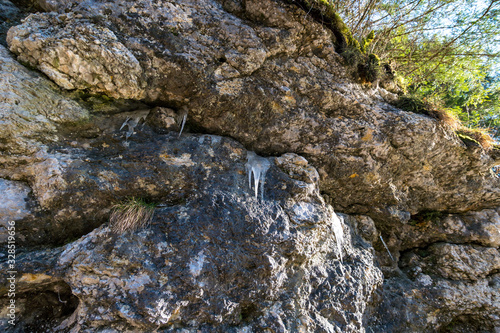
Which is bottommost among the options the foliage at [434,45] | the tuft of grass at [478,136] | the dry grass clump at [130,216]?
the dry grass clump at [130,216]

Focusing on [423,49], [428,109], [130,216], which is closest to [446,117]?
[428,109]

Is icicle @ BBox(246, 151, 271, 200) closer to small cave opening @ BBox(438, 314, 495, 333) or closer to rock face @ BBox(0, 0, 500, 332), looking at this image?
rock face @ BBox(0, 0, 500, 332)

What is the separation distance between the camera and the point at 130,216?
3.59m

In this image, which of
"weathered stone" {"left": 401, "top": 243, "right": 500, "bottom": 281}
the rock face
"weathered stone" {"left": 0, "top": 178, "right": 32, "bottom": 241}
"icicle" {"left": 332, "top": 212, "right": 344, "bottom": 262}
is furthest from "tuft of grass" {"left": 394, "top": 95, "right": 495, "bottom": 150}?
"weathered stone" {"left": 0, "top": 178, "right": 32, "bottom": 241}

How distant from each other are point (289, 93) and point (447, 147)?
3.67 m

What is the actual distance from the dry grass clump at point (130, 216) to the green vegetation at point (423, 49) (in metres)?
4.82

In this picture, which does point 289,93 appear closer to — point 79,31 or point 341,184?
point 341,184

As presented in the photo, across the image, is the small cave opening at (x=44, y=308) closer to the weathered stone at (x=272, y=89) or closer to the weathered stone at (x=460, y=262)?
the weathered stone at (x=272, y=89)

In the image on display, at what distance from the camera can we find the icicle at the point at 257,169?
4449 millimetres

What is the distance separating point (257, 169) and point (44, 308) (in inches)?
150

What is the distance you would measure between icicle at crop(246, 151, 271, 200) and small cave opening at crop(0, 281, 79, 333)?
323 centimetres

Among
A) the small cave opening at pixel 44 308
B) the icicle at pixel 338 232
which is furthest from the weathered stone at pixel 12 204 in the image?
the icicle at pixel 338 232

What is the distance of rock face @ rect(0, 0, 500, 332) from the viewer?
339 centimetres

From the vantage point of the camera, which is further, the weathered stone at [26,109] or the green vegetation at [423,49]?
the green vegetation at [423,49]
